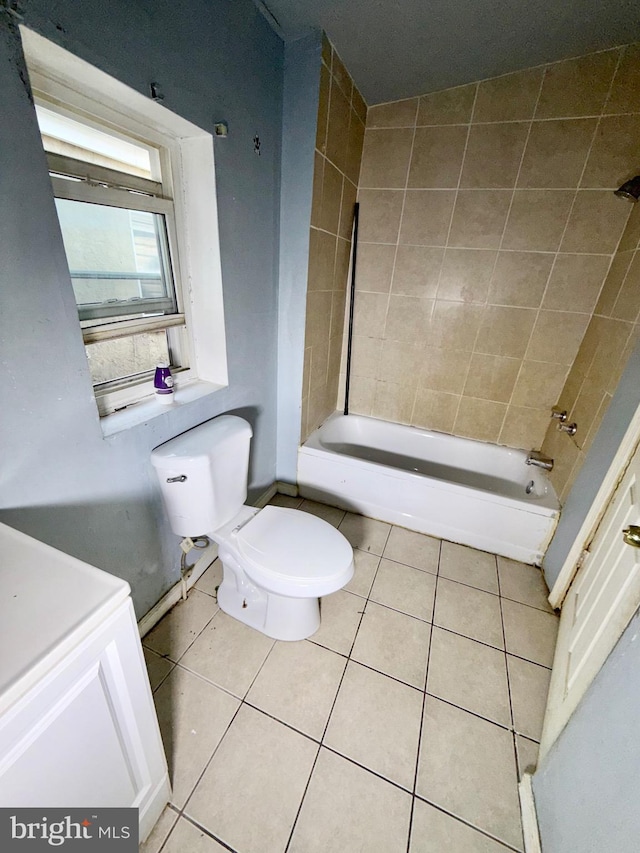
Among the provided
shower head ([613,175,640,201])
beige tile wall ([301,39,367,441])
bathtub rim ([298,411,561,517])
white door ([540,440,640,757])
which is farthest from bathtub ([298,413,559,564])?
shower head ([613,175,640,201])

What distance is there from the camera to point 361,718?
1.13 metres

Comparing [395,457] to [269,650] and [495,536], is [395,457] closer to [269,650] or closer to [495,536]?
[495,536]

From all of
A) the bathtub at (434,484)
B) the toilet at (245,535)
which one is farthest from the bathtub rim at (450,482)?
the toilet at (245,535)

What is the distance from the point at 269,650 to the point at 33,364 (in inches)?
47.9

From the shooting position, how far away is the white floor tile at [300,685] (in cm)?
112

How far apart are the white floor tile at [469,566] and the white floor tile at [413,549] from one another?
0.15ft

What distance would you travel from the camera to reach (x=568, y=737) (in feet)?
2.82

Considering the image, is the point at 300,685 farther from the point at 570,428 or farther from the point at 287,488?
the point at 570,428

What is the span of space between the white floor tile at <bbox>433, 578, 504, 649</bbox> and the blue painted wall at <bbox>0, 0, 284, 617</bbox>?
117 cm

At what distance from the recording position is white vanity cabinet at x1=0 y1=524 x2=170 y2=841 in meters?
0.50

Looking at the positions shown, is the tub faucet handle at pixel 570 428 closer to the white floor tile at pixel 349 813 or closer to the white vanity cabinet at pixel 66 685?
the white floor tile at pixel 349 813

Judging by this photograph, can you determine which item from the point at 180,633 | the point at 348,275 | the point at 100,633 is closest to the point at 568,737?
the point at 100,633

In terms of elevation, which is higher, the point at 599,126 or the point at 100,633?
the point at 599,126
